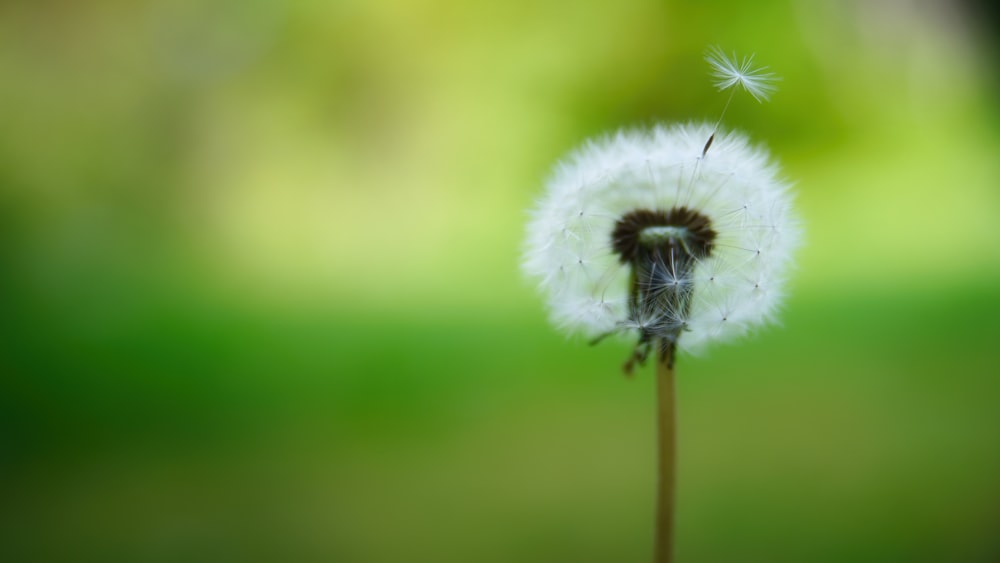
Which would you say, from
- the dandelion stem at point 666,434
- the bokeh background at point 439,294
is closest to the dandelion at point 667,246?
the dandelion stem at point 666,434

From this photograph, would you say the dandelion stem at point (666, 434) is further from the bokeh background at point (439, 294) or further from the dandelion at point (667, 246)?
the bokeh background at point (439, 294)

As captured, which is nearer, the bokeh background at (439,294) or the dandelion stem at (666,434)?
the dandelion stem at (666,434)

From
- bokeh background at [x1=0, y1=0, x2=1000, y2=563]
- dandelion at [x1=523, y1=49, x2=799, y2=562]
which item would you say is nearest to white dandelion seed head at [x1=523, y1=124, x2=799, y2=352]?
dandelion at [x1=523, y1=49, x2=799, y2=562]

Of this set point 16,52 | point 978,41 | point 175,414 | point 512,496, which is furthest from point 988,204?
point 16,52

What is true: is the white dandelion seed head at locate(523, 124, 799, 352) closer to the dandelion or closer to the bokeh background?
the dandelion

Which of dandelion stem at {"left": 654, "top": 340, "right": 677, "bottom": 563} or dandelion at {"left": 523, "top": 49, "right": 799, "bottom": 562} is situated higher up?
dandelion at {"left": 523, "top": 49, "right": 799, "bottom": 562}

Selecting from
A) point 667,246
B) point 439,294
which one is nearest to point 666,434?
point 667,246

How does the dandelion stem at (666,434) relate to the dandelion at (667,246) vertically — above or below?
below

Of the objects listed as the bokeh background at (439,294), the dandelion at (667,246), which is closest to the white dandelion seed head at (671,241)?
the dandelion at (667,246)
